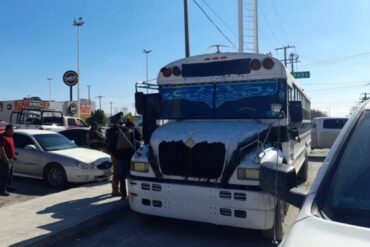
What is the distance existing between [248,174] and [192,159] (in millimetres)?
900

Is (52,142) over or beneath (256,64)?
beneath

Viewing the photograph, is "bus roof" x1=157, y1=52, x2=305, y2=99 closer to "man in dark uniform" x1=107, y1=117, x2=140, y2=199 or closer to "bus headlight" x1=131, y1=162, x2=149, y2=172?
"man in dark uniform" x1=107, y1=117, x2=140, y2=199

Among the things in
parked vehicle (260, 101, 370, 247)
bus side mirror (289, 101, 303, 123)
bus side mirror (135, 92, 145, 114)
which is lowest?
parked vehicle (260, 101, 370, 247)

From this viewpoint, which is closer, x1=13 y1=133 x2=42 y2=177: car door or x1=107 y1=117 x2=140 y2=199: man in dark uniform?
x1=107 y1=117 x2=140 y2=199: man in dark uniform

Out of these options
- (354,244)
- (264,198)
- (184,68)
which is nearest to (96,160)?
(184,68)

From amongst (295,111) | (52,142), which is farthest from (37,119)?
(295,111)

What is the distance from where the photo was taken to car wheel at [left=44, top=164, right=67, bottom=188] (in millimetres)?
10984

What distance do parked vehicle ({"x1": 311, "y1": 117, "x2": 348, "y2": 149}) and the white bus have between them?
38.9 ft

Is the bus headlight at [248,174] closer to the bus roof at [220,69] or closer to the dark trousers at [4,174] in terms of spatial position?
the bus roof at [220,69]

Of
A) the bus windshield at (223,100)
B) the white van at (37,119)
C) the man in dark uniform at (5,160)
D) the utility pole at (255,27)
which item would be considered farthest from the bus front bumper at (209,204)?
the utility pole at (255,27)

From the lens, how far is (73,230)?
22.0ft

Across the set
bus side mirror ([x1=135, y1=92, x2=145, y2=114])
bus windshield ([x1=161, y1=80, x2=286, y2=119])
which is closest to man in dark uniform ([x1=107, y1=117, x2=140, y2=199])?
bus side mirror ([x1=135, y1=92, x2=145, y2=114])

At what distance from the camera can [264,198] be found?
5.89 meters

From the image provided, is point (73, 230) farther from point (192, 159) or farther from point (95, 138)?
point (95, 138)
